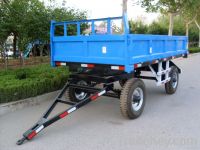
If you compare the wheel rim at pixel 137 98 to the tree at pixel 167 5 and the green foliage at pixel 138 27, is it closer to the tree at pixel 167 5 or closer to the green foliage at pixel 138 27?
the tree at pixel 167 5

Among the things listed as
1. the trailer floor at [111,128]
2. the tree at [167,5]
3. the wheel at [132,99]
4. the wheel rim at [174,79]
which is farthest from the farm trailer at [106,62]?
the tree at [167,5]

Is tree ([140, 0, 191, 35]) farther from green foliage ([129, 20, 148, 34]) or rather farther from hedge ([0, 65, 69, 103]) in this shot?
hedge ([0, 65, 69, 103])

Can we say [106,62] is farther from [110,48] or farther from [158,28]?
[158,28]

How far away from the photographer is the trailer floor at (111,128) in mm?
4102

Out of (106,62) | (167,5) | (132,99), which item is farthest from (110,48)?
(167,5)

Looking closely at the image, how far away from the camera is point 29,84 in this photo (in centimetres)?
617

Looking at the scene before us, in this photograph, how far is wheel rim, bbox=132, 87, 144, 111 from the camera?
5.45 meters

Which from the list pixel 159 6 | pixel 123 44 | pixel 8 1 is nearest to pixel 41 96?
pixel 123 44

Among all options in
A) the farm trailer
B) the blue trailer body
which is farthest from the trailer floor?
the blue trailer body

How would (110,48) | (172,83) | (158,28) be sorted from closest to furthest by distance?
(110,48), (172,83), (158,28)

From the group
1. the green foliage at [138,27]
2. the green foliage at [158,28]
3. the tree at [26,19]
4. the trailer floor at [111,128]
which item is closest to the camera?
the trailer floor at [111,128]

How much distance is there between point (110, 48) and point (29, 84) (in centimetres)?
234

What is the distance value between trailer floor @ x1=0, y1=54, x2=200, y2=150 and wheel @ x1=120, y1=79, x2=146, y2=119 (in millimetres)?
168

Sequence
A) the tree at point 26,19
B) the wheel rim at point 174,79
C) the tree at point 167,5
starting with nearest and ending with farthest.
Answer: the wheel rim at point 174,79 → the tree at point 26,19 → the tree at point 167,5
